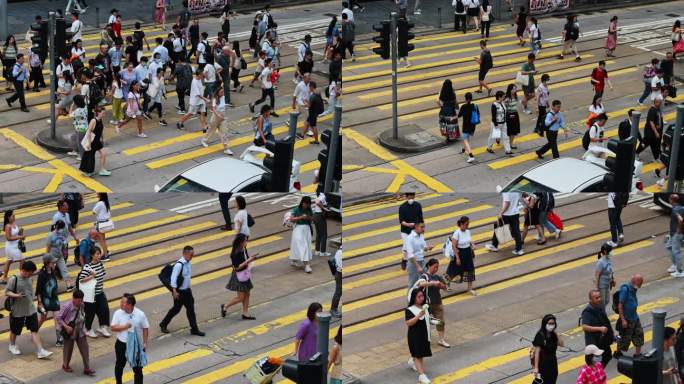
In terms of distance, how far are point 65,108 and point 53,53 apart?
111 inches

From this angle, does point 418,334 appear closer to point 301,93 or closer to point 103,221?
point 103,221

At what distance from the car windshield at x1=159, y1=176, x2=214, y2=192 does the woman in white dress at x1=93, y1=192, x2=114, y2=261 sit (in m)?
1.58

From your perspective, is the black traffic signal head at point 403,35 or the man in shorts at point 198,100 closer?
the black traffic signal head at point 403,35

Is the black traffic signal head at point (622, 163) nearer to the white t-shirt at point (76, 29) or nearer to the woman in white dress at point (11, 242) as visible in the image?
the woman in white dress at point (11, 242)

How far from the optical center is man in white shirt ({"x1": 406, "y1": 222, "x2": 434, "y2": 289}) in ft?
75.3

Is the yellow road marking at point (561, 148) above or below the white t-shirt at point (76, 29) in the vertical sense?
below

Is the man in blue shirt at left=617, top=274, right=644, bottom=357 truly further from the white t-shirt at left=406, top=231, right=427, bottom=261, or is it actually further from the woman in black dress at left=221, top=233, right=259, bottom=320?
the woman in black dress at left=221, top=233, right=259, bottom=320

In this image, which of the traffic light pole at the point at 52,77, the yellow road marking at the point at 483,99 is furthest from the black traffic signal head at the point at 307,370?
the yellow road marking at the point at 483,99

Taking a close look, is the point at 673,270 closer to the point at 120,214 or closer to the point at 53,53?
the point at 120,214

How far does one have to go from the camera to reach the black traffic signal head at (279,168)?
Result: 23.1m

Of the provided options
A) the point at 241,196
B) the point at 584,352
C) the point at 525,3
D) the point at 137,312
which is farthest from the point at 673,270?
the point at 525,3

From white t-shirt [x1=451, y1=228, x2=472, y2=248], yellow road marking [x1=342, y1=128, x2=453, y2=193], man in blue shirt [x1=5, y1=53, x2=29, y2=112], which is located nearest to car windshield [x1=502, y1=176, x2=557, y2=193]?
yellow road marking [x1=342, y1=128, x2=453, y2=193]

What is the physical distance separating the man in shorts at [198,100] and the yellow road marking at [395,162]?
342 centimetres

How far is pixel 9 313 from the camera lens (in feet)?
71.7
